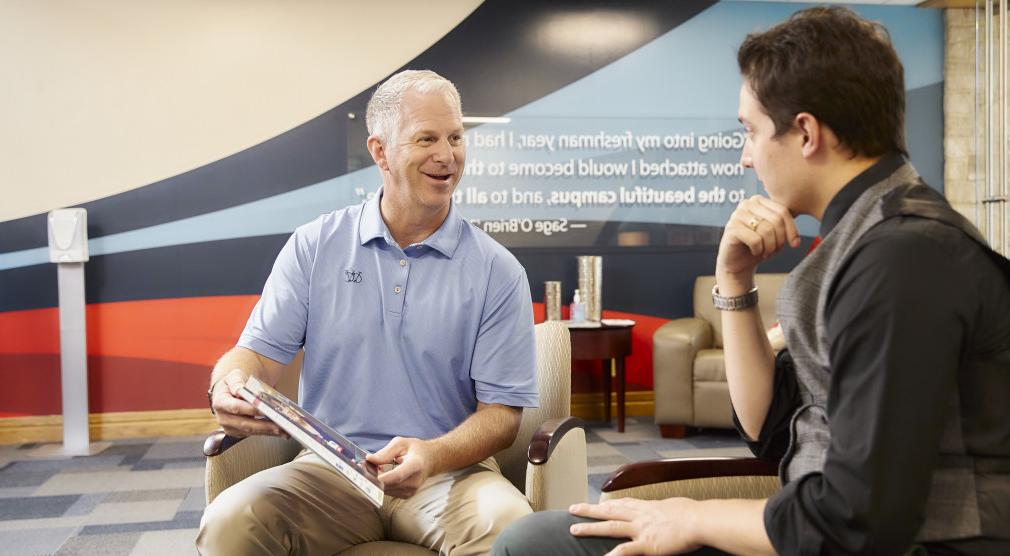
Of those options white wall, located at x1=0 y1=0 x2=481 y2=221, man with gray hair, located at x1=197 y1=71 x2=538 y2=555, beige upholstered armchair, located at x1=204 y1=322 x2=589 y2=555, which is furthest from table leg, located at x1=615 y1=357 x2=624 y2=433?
man with gray hair, located at x1=197 y1=71 x2=538 y2=555

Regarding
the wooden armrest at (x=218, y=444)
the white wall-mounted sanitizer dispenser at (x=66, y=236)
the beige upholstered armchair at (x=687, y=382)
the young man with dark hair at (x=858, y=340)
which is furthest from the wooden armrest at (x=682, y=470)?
the white wall-mounted sanitizer dispenser at (x=66, y=236)

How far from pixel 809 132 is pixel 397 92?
4.16 ft

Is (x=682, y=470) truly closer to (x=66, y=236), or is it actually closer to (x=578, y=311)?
(x=578, y=311)

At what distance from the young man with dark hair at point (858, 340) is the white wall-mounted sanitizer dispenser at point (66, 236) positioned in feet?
14.0

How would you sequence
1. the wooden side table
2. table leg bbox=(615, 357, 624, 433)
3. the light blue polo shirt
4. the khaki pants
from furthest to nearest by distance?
table leg bbox=(615, 357, 624, 433) < the wooden side table < the light blue polo shirt < the khaki pants

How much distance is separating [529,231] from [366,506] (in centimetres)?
365

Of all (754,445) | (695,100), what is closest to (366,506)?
(754,445)

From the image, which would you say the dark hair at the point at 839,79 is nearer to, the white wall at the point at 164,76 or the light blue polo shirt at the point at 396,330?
the light blue polo shirt at the point at 396,330

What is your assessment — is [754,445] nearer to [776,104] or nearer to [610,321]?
[776,104]

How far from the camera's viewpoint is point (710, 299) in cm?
Answer: 520

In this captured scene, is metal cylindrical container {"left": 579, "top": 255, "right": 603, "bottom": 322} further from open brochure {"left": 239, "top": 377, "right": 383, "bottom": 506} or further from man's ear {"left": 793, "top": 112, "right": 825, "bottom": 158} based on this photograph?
man's ear {"left": 793, "top": 112, "right": 825, "bottom": 158}

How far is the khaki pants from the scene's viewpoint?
1661 millimetres

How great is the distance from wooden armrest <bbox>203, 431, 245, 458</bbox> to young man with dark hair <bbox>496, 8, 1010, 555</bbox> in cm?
89

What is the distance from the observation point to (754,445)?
146cm
